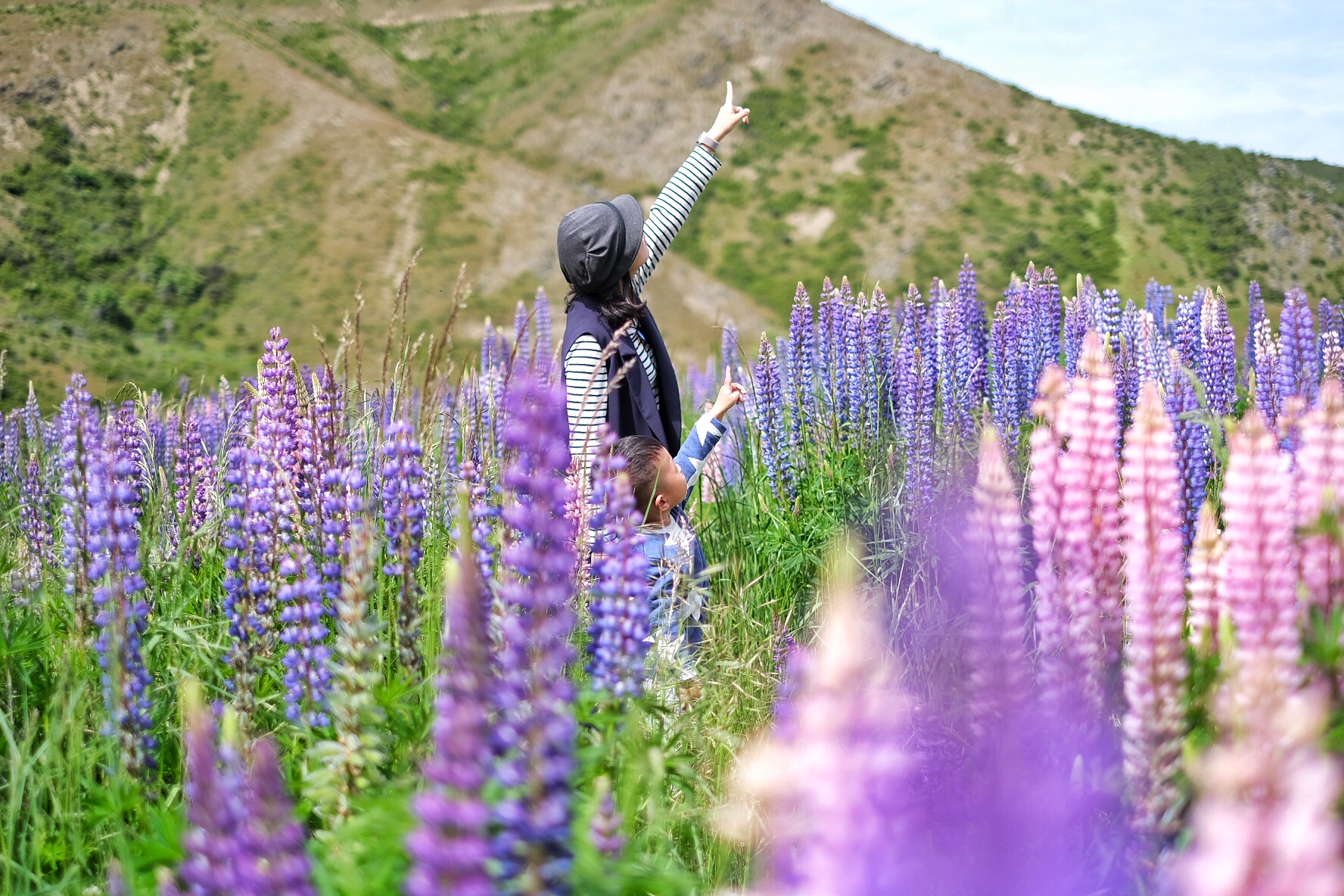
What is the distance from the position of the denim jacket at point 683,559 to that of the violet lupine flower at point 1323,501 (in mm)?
2319

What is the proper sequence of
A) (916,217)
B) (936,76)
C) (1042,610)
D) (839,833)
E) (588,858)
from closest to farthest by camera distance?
(839,833)
(588,858)
(1042,610)
(916,217)
(936,76)

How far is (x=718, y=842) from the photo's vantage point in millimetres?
2717

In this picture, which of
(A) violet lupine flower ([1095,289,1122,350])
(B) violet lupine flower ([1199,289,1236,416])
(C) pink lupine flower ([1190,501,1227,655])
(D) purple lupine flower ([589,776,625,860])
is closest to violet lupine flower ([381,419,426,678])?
(D) purple lupine flower ([589,776,625,860])

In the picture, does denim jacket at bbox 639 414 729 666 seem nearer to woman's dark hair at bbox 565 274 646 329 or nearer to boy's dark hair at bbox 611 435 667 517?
boy's dark hair at bbox 611 435 667 517

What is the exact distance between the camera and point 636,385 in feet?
15.2

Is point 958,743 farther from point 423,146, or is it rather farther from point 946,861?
point 423,146

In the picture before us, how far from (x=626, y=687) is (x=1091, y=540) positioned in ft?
3.22

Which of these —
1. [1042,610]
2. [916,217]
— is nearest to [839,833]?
[1042,610]

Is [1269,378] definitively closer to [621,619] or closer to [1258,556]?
[1258,556]

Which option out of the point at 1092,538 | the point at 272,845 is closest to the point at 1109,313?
the point at 1092,538

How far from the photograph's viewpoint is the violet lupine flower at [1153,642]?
163 cm

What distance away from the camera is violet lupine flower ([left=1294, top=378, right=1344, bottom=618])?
166cm

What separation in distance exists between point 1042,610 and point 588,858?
104cm

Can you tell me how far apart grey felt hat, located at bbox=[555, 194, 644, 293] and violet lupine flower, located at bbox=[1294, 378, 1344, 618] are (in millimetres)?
3092
